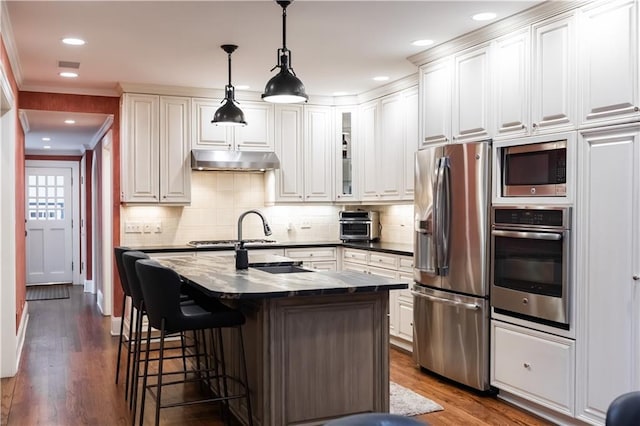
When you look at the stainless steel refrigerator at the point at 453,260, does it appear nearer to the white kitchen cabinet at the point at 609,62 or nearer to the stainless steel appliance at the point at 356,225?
the white kitchen cabinet at the point at 609,62

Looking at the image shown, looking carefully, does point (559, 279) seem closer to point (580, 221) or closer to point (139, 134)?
point (580, 221)

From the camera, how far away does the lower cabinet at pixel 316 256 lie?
6352mm

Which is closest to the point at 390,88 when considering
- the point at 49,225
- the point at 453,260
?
the point at 453,260

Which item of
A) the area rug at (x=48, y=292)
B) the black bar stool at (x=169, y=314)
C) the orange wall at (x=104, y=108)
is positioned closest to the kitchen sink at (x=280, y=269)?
the black bar stool at (x=169, y=314)

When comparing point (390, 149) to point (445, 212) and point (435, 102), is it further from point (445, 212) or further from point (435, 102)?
point (445, 212)

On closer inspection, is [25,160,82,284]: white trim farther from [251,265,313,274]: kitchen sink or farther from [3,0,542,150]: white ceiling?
[251,265,313,274]: kitchen sink

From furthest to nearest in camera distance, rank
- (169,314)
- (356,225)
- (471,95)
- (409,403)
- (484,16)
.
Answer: (356,225)
(471,95)
(409,403)
(484,16)
(169,314)

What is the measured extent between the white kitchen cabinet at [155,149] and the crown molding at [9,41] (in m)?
1.05

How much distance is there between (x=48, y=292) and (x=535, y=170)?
8.30m

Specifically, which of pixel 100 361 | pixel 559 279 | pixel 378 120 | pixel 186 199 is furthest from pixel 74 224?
pixel 559 279

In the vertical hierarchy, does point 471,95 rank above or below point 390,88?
below

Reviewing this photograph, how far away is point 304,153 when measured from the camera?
6.71 m

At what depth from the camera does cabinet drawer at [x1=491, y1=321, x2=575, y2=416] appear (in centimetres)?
352

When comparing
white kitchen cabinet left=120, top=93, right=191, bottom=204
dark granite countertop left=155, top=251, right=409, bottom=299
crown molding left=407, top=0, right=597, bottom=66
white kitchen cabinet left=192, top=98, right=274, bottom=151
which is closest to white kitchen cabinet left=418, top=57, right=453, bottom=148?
crown molding left=407, top=0, right=597, bottom=66
